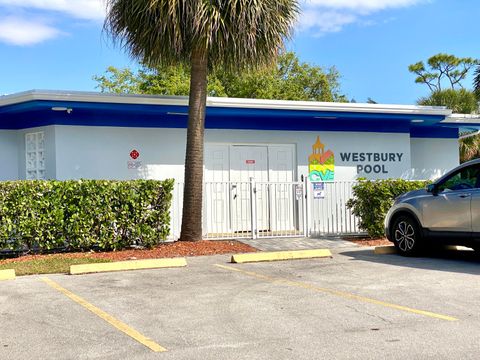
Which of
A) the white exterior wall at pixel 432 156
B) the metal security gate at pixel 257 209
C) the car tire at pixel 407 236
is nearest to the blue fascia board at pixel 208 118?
the white exterior wall at pixel 432 156

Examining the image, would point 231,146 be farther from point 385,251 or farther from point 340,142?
point 385,251

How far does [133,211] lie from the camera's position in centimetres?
1305

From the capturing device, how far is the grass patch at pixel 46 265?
1061 cm

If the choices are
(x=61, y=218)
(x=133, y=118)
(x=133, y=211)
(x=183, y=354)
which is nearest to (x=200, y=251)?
(x=133, y=211)

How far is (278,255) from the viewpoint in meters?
11.9

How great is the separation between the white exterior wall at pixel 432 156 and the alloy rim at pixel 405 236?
26.9 ft

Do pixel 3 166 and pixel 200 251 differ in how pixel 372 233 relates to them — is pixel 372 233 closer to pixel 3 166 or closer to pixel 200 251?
pixel 200 251

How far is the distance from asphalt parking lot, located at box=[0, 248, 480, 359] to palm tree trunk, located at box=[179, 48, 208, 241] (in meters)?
2.71

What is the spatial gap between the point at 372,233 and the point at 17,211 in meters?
8.14

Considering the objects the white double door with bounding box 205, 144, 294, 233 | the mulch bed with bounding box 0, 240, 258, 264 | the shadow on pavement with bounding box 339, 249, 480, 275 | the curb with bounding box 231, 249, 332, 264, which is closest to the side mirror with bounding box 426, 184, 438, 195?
the shadow on pavement with bounding box 339, 249, 480, 275

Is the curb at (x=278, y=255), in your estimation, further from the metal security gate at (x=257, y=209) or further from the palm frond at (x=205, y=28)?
the palm frond at (x=205, y=28)

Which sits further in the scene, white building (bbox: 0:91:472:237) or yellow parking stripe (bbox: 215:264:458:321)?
white building (bbox: 0:91:472:237)

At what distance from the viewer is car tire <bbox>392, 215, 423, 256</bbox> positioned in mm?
11698

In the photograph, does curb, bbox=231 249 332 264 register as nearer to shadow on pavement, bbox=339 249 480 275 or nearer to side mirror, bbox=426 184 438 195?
shadow on pavement, bbox=339 249 480 275
